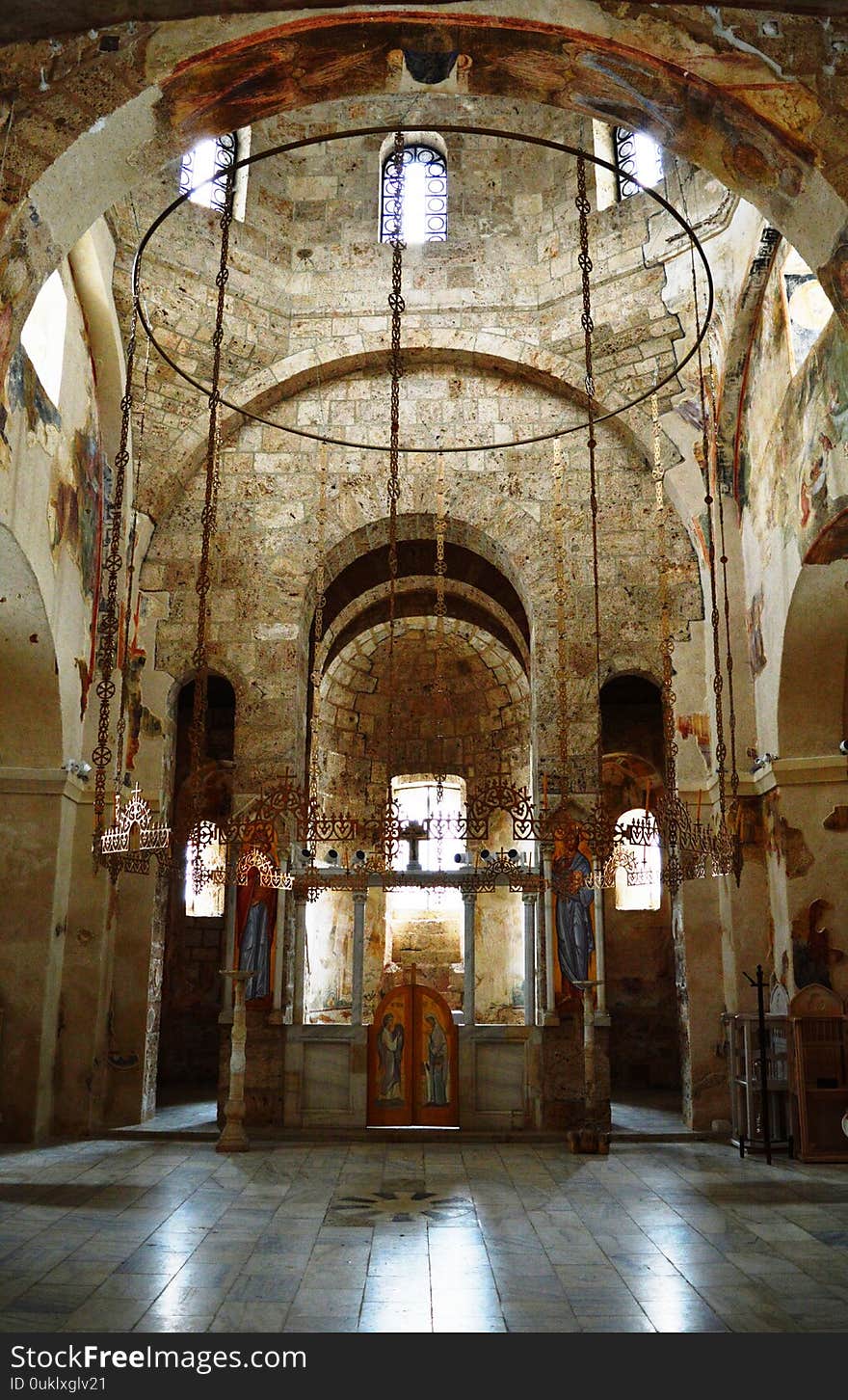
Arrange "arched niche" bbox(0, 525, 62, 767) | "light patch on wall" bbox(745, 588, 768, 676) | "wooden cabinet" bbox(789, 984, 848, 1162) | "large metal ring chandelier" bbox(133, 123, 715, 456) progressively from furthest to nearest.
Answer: "light patch on wall" bbox(745, 588, 768, 676) < "arched niche" bbox(0, 525, 62, 767) < "wooden cabinet" bbox(789, 984, 848, 1162) < "large metal ring chandelier" bbox(133, 123, 715, 456)

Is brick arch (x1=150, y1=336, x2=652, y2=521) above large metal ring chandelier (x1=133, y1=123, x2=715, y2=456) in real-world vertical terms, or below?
above

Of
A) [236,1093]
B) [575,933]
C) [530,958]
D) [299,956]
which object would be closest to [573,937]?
[575,933]

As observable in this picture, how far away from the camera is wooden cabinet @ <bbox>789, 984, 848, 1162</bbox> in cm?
1109

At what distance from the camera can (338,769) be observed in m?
20.3

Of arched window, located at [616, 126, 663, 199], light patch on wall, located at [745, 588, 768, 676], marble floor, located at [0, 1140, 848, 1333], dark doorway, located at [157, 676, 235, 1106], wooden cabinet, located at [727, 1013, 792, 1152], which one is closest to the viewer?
marble floor, located at [0, 1140, 848, 1333]

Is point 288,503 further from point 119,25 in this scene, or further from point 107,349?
point 119,25

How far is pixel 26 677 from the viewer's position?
1240cm

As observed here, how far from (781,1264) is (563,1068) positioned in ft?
20.8

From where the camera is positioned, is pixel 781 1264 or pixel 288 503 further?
pixel 288 503

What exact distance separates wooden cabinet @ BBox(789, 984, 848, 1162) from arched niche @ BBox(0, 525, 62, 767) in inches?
335

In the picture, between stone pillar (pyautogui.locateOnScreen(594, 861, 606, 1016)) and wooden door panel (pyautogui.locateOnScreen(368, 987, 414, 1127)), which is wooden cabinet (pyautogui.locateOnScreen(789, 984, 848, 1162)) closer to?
stone pillar (pyautogui.locateOnScreen(594, 861, 606, 1016))

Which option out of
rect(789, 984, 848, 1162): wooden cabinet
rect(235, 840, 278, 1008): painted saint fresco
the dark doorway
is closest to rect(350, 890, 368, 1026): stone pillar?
rect(235, 840, 278, 1008): painted saint fresco

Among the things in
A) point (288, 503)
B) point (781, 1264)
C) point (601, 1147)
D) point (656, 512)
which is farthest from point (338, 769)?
point (781, 1264)

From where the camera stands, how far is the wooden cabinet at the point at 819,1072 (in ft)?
36.4
